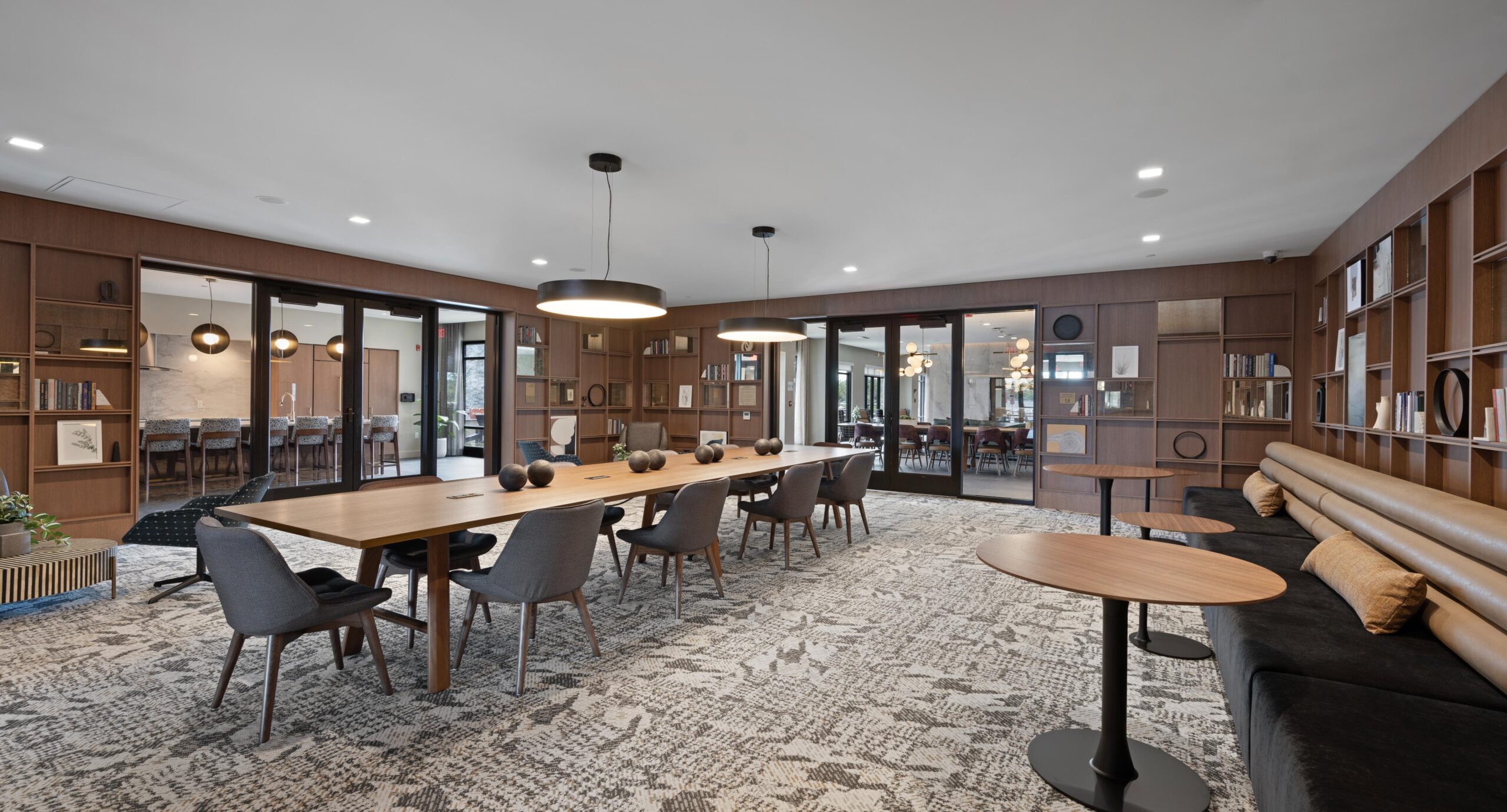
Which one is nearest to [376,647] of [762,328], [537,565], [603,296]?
[537,565]

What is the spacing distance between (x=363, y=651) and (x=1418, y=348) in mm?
5986

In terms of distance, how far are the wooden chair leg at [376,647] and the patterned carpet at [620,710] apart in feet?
0.18

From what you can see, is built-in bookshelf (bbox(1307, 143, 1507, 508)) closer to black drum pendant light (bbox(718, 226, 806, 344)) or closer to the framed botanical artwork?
black drum pendant light (bbox(718, 226, 806, 344))

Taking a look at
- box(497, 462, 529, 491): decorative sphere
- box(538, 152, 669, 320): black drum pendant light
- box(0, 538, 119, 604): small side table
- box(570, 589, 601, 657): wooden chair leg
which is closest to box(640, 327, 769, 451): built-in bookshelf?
box(538, 152, 669, 320): black drum pendant light

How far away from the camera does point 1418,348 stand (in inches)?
152

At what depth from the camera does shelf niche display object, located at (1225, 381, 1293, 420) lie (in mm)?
6600

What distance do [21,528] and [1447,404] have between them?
7792mm

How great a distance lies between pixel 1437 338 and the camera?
3547 mm

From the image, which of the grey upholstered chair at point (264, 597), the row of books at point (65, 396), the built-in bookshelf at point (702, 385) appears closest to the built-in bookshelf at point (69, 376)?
the row of books at point (65, 396)

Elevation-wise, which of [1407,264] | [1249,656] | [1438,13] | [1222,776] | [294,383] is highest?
[1438,13]

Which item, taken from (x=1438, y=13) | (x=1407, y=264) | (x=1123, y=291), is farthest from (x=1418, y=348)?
(x=1123, y=291)

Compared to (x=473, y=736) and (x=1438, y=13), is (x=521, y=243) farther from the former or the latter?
(x=1438, y=13)

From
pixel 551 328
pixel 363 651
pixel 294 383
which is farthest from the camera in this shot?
pixel 551 328

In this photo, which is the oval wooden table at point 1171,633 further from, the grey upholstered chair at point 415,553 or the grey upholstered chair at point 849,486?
the grey upholstered chair at point 415,553
